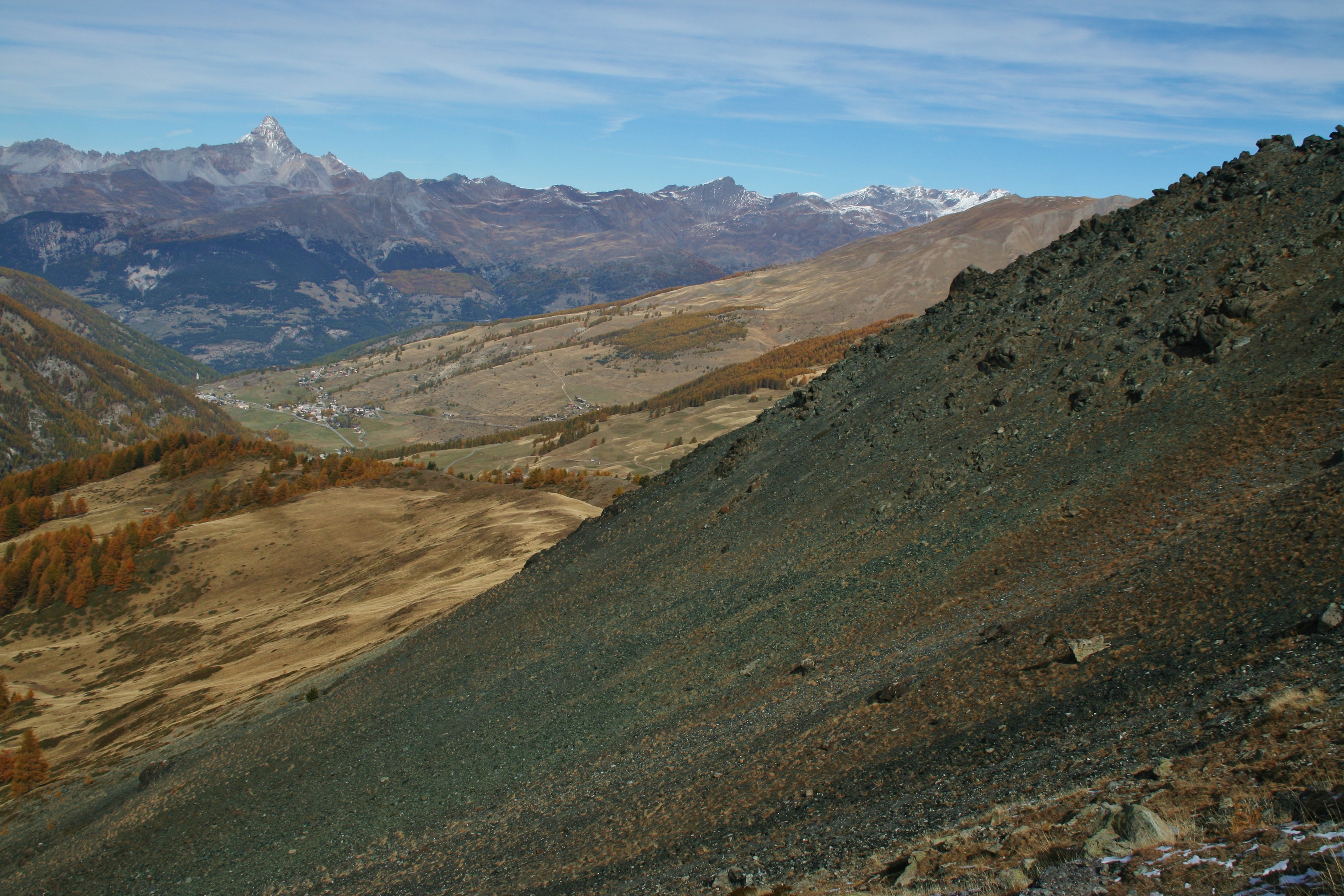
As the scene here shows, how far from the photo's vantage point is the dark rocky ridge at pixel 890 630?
1543 cm

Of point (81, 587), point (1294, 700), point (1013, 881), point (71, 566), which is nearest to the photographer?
point (1013, 881)

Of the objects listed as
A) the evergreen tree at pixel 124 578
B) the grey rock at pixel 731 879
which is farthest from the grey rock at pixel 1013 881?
Answer: the evergreen tree at pixel 124 578

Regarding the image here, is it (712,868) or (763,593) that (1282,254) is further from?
(712,868)

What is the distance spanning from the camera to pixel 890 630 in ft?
74.9

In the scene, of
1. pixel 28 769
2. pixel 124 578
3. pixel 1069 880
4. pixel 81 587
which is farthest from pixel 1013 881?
pixel 81 587

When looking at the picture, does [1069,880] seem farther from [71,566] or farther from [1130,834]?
[71,566]

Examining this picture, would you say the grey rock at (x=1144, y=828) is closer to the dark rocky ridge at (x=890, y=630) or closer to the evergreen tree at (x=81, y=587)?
the dark rocky ridge at (x=890, y=630)

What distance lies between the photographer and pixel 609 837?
18.2 metres

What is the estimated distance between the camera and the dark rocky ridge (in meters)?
15.4

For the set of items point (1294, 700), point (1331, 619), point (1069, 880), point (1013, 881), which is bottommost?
point (1013, 881)

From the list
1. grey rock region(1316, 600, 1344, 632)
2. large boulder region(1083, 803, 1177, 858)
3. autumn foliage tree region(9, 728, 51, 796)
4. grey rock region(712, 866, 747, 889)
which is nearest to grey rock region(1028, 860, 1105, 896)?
large boulder region(1083, 803, 1177, 858)

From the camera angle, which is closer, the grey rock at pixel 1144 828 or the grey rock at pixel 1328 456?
the grey rock at pixel 1144 828

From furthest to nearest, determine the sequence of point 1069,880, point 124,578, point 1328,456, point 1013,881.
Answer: point 124,578 → point 1328,456 → point 1013,881 → point 1069,880

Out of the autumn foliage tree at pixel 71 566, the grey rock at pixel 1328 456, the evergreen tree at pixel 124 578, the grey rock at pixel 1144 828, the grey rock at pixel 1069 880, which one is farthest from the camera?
the autumn foliage tree at pixel 71 566
